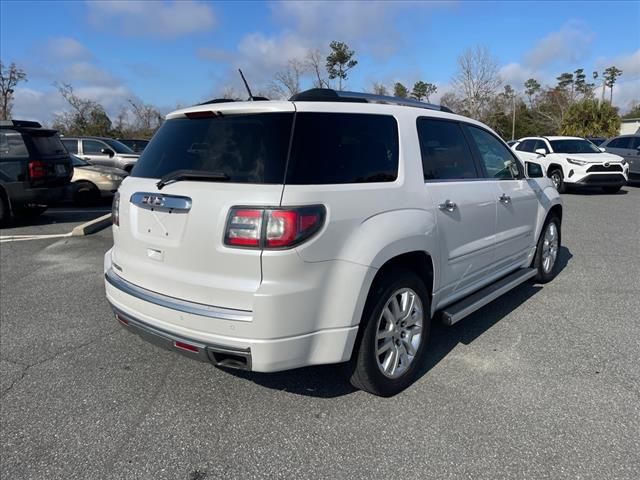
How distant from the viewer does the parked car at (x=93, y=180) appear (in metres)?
11.3

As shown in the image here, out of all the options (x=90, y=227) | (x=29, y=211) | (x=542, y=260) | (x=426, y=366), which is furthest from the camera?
(x=29, y=211)

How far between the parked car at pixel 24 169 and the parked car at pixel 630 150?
16864 millimetres

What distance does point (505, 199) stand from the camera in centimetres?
405

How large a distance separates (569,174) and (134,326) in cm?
1376

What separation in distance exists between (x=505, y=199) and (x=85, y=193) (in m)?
10.5

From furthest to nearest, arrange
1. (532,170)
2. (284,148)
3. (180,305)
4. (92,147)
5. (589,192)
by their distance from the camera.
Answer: (589,192) < (92,147) < (532,170) < (180,305) < (284,148)

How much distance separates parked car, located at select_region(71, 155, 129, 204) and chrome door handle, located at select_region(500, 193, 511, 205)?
9.67 m

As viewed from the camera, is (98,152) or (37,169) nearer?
(37,169)

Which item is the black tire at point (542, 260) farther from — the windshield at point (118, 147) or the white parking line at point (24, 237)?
the windshield at point (118, 147)

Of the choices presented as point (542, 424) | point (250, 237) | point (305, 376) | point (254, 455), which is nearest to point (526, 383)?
point (542, 424)

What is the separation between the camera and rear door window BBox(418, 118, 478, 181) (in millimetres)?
3254

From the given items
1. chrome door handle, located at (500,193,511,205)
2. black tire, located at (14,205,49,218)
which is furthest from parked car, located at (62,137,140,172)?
chrome door handle, located at (500,193,511,205)

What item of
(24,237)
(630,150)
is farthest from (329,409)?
(630,150)

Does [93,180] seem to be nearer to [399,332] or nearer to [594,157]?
[399,332]
